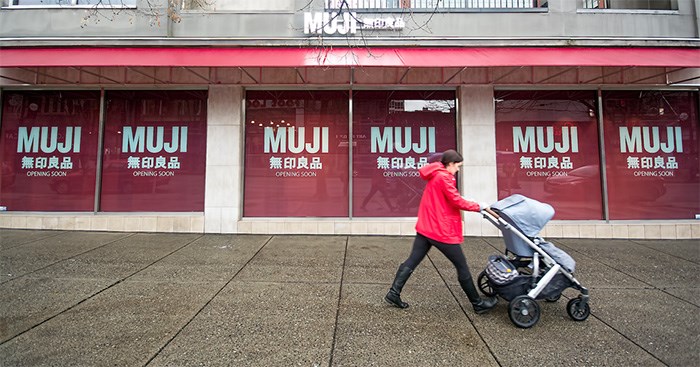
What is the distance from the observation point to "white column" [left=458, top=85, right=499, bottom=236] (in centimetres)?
743

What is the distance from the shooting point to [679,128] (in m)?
7.46

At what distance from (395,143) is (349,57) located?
232 cm

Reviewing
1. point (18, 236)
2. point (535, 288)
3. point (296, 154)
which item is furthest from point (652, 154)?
point (18, 236)

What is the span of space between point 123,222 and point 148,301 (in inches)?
181

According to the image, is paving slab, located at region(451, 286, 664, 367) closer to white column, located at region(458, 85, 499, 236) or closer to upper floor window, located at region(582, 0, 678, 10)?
white column, located at region(458, 85, 499, 236)

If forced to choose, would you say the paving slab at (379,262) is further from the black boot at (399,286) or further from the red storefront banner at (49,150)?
the red storefront banner at (49,150)

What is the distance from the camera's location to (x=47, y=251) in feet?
19.0

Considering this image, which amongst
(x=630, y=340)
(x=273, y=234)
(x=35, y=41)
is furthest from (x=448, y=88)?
(x=35, y=41)

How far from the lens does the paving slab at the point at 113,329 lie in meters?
2.71

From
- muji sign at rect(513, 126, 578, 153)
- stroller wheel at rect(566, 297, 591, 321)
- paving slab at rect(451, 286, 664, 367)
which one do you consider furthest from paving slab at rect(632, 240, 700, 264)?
paving slab at rect(451, 286, 664, 367)

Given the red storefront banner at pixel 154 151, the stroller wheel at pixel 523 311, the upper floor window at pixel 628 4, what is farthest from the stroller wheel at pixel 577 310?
the upper floor window at pixel 628 4

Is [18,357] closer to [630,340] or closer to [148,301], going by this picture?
[148,301]

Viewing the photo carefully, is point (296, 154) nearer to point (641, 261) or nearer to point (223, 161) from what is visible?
point (223, 161)

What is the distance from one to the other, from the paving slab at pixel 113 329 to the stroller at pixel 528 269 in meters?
3.24
